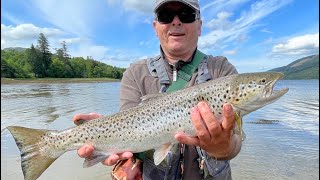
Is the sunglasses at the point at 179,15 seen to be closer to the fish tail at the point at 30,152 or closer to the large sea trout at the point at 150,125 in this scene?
the large sea trout at the point at 150,125

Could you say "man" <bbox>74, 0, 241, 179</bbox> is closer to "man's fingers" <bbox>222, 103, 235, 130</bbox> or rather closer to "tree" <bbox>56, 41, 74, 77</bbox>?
"man's fingers" <bbox>222, 103, 235, 130</bbox>

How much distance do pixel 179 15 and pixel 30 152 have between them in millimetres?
2469

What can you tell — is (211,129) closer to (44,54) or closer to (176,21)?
(176,21)

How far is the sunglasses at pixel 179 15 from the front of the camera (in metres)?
4.51

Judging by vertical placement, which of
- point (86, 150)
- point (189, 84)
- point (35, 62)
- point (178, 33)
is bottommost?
point (86, 150)

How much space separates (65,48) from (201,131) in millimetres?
154756

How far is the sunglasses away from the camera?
14.8ft

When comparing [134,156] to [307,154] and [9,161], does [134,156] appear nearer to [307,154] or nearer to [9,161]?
[9,161]

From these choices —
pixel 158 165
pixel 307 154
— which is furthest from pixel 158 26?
pixel 307 154

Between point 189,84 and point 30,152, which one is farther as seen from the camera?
point 189,84

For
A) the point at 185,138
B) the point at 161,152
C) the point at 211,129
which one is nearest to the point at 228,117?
the point at 211,129

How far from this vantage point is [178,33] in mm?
4500

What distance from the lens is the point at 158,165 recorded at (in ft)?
13.4

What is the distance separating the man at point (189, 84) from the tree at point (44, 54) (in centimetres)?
10922
